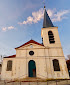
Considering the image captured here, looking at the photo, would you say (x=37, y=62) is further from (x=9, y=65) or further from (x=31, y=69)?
(x=9, y=65)

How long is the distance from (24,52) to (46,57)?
473 cm

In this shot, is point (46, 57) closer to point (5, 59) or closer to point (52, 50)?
point (52, 50)

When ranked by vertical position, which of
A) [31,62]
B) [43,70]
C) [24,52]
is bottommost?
[43,70]

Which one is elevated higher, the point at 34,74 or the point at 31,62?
the point at 31,62

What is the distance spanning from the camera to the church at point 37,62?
502 inches

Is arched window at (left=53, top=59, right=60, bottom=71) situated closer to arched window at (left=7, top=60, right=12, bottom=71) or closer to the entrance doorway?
the entrance doorway

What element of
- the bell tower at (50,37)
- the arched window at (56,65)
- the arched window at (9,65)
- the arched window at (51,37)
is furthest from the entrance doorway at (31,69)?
the arched window at (51,37)

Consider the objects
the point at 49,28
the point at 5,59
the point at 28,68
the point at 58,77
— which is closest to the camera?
the point at 58,77

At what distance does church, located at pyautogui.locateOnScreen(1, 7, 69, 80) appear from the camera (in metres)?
12.8

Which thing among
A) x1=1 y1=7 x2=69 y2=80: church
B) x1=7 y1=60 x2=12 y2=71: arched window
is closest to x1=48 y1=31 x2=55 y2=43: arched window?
x1=1 y1=7 x2=69 y2=80: church

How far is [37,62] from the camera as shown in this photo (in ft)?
44.7

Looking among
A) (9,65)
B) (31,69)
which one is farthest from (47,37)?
(9,65)

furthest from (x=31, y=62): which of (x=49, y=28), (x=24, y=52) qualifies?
(x=49, y=28)

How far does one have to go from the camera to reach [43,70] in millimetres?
12977
